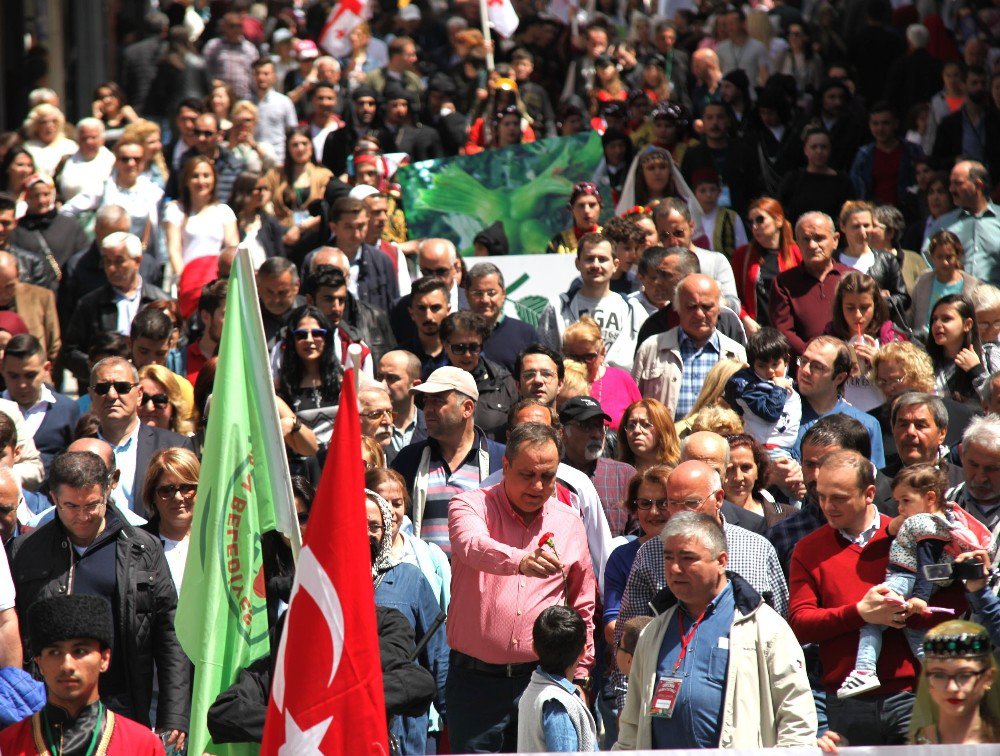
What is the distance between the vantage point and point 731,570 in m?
6.86

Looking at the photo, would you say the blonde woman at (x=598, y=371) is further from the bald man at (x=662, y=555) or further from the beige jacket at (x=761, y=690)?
the beige jacket at (x=761, y=690)

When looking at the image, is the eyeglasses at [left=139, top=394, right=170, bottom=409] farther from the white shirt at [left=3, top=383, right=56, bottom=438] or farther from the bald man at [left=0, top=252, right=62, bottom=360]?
the bald man at [left=0, top=252, right=62, bottom=360]

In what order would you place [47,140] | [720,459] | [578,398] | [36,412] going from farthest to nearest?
[47,140] → [36,412] → [578,398] → [720,459]

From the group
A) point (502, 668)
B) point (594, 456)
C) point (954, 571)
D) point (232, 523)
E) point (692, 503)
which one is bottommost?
point (502, 668)

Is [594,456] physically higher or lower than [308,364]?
higher

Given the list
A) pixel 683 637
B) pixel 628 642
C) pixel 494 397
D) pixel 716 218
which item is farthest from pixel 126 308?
pixel 683 637

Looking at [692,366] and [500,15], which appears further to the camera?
[500,15]

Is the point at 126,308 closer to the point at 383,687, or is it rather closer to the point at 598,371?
the point at 598,371

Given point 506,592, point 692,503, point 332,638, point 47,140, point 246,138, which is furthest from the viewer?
point 47,140

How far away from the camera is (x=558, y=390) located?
10.0 meters

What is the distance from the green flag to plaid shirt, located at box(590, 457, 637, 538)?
2601mm

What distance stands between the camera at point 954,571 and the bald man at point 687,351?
3.51m

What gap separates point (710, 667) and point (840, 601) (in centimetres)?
94

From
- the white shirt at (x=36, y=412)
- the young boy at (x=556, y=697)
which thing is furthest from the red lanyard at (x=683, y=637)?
the white shirt at (x=36, y=412)
